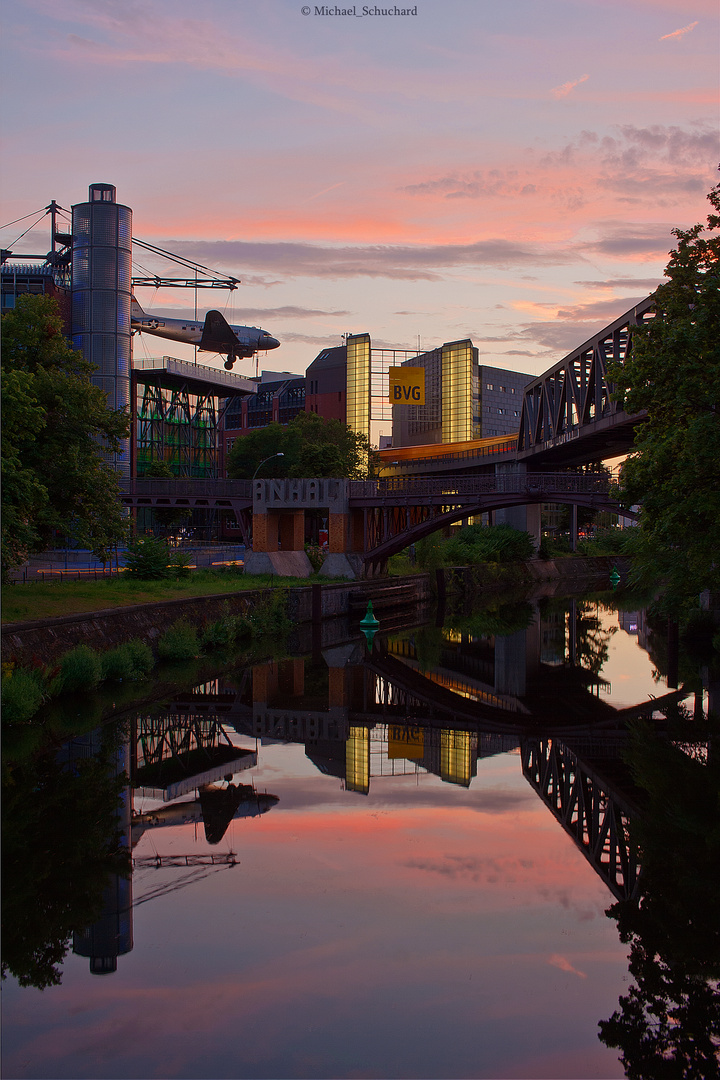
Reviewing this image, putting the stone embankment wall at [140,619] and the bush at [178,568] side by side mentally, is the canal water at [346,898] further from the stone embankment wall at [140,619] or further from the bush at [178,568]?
the bush at [178,568]

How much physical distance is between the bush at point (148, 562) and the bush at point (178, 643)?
25.4ft

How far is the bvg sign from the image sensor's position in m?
120

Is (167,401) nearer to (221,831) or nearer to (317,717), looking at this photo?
(317,717)

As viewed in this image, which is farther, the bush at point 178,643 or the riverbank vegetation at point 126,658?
the bush at point 178,643

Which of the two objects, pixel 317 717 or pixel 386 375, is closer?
pixel 317 717

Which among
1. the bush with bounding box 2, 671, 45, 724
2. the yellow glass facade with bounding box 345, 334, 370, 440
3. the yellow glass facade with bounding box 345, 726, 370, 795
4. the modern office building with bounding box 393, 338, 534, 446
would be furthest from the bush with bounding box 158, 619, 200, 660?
the yellow glass facade with bounding box 345, 334, 370, 440

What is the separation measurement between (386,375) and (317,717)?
389 ft

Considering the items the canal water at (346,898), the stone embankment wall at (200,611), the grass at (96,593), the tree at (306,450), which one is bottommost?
the canal water at (346,898)

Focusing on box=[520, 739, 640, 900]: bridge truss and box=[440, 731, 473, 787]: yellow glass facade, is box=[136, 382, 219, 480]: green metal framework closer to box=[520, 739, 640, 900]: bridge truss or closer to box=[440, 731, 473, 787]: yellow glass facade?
box=[440, 731, 473, 787]: yellow glass facade

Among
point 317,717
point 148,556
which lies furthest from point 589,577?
point 317,717

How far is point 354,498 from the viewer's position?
60.6 meters

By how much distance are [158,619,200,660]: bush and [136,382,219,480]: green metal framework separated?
68.3 m

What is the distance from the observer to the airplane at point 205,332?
10600cm

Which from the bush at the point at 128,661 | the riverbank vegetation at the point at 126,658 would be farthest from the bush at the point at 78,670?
the bush at the point at 128,661
